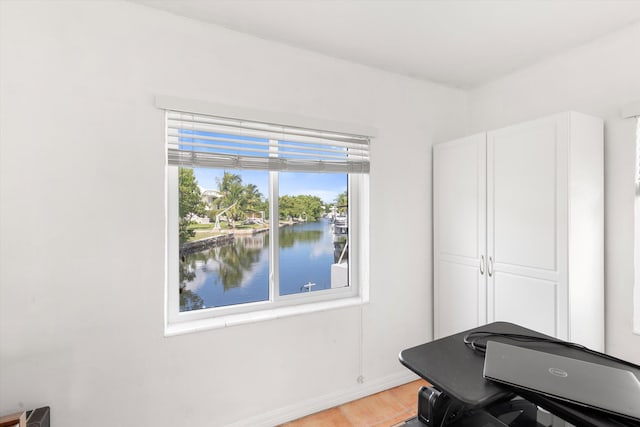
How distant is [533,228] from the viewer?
201 cm

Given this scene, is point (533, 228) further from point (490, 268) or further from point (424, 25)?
point (424, 25)

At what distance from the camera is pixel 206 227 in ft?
6.82

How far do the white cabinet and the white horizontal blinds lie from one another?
0.89 meters

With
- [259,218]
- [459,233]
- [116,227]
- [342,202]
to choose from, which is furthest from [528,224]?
[116,227]

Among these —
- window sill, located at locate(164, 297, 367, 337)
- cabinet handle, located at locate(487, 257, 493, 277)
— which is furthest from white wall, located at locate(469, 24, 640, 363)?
window sill, located at locate(164, 297, 367, 337)

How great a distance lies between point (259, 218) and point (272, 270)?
1.26 feet

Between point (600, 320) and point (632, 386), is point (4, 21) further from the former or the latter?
point (600, 320)

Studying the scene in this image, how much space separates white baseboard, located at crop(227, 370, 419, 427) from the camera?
204cm

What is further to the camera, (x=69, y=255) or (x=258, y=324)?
(x=258, y=324)

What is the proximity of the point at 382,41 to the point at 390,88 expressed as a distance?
1.62 ft

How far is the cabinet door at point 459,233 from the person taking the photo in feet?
7.70

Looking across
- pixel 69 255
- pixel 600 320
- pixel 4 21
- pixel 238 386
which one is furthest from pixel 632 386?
pixel 4 21

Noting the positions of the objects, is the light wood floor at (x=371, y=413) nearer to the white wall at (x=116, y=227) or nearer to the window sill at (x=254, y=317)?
the white wall at (x=116, y=227)

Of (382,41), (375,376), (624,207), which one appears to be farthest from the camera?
(375,376)
